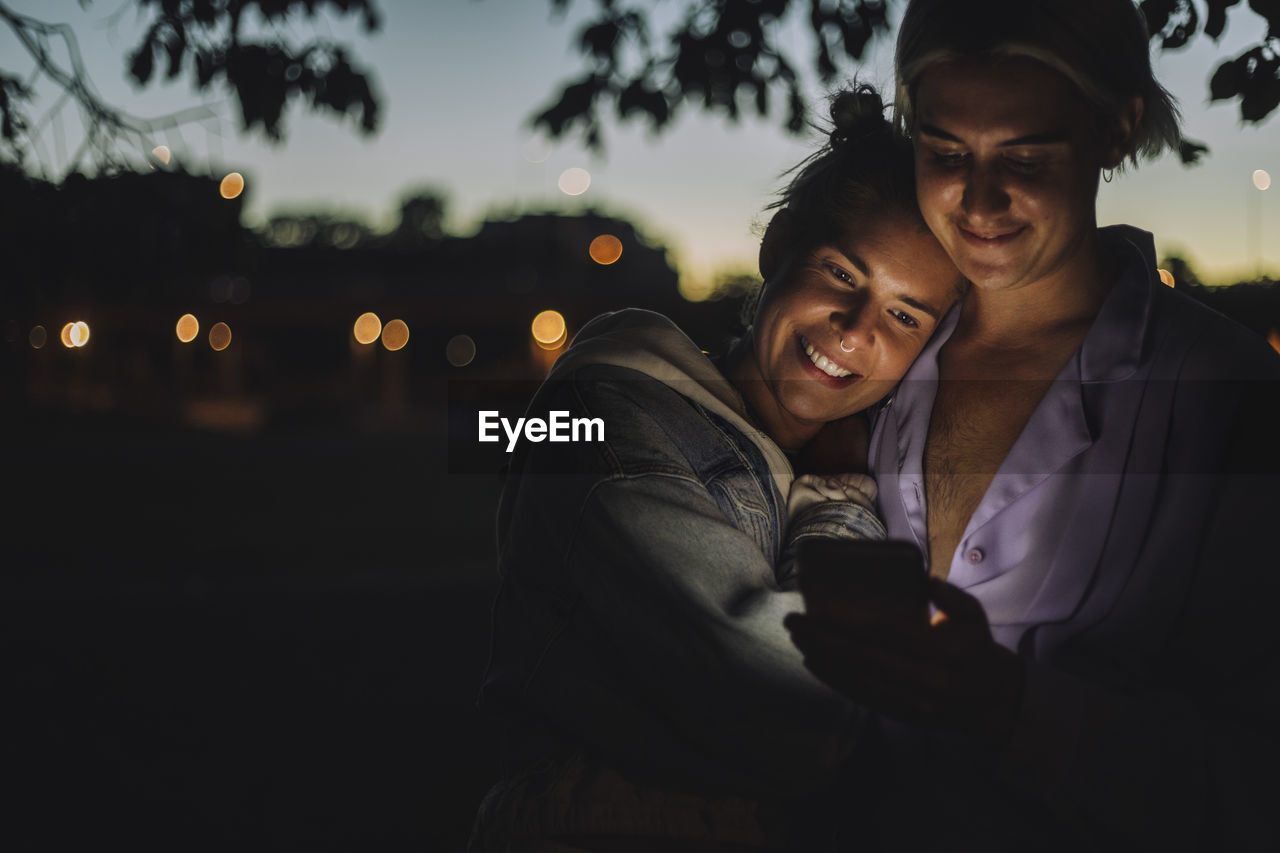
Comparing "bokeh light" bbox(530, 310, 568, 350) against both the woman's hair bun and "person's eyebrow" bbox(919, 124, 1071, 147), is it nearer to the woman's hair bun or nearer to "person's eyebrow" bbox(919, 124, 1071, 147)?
the woman's hair bun

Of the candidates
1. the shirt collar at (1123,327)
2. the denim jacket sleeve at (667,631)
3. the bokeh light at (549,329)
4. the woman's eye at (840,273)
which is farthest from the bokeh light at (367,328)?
the shirt collar at (1123,327)

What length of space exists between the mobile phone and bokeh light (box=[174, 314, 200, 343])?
40.4 meters

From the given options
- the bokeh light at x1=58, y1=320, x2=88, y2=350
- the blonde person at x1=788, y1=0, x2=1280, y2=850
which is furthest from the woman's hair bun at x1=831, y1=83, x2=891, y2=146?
the bokeh light at x1=58, y1=320, x2=88, y2=350

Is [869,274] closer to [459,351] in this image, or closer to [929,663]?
[929,663]

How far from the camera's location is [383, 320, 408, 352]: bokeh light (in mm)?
46375

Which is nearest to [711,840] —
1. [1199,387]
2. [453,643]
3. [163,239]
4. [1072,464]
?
[1072,464]

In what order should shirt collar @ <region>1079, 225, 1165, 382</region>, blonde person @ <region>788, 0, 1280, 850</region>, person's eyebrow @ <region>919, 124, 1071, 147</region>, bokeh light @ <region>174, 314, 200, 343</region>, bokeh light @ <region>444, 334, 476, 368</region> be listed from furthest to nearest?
bokeh light @ <region>444, 334, 476, 368</region> < bokeh light @ <region>174, 314, 200, 343</region> < person's eyebrow @ <region>919, 124, 1071, 147</region> < shirt collar @ <region>1079, 225, 1165, 382</region> < blonde person @ <region>788, 0, 1280, 850</region>

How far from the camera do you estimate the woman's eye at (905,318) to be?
8.43 feet

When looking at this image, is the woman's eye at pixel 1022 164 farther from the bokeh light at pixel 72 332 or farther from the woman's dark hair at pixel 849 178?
the bokeh light at pixel 72 332

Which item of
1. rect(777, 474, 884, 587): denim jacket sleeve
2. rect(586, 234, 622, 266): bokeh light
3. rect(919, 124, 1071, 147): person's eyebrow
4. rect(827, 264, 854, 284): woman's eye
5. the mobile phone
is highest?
rect(586, 234, 622, 266): bokeh light

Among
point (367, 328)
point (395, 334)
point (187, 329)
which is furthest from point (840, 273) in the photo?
point (395, 334)

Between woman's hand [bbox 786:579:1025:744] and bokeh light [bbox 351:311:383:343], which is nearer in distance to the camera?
woman's hand [bbox 786:579:1025:744]

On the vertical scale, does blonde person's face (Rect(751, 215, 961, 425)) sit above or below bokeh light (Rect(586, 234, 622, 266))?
below

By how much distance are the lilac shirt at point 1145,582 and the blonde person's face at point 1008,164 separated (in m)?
0.21
